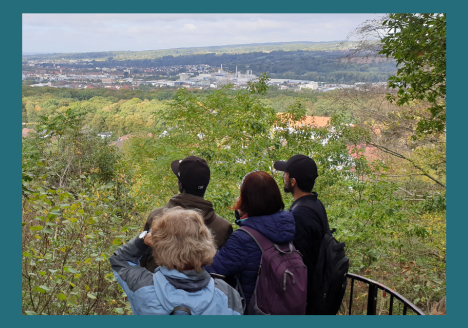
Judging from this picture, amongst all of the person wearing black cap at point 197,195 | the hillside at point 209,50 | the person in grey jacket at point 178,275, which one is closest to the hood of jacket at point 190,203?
the person wearing black cap at point 197,195

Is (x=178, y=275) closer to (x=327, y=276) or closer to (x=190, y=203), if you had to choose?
(x=190, y=203)

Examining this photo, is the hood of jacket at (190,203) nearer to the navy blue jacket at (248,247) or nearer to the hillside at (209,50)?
the navy blue jacket at (248,247)

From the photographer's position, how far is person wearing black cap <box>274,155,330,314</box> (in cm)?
200

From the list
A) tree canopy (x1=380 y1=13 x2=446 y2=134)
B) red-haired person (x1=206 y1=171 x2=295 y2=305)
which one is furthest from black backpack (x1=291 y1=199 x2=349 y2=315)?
tree canopy (x1=380 y1=13 x2=446 y2=134)

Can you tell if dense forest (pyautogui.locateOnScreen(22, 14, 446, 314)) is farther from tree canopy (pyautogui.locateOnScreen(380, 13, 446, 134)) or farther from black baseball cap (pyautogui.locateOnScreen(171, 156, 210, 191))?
black baseball cap (pyautogui.locateOnScreen(171, 156, 210, 191))

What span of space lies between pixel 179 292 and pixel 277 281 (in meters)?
0.54

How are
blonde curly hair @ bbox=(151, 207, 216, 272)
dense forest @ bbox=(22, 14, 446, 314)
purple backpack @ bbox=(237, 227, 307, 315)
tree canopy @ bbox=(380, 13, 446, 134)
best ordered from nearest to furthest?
blonde curly hair @ bbox=(151, 207, 216, 272)
purple backpack @ bbox=(237, 227, 307, 315)
dense forest @ bbox=(22, 14, 446, 314)
tree canopy @ bbox=(380, 13, 446, 134)

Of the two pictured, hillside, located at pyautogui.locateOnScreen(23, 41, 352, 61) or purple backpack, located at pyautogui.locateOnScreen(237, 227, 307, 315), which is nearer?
purple backpack, located at pyautogui.locateOnScreen(237, 227, 307, 315)

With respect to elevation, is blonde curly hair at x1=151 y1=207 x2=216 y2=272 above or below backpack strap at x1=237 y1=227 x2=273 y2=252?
above

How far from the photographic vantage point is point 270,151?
21.1ft

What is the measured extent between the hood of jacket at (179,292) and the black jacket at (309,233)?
30.1 inches

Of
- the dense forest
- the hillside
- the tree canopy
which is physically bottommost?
the dense forest

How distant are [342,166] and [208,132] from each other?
4378 mm

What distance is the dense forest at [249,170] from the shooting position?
142 inches
